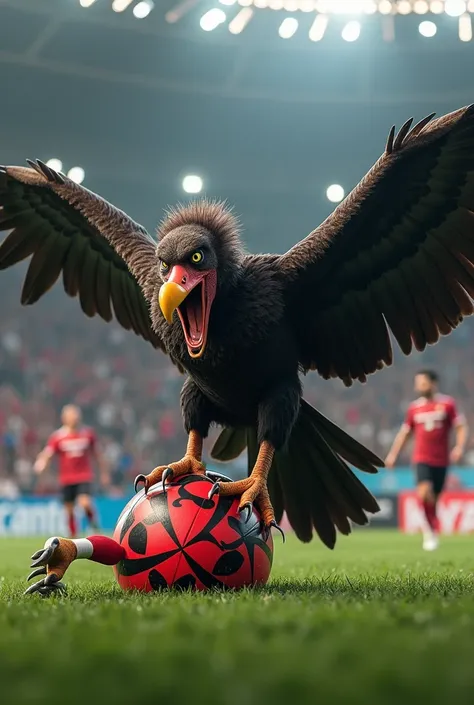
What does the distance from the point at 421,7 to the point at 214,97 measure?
211 inches

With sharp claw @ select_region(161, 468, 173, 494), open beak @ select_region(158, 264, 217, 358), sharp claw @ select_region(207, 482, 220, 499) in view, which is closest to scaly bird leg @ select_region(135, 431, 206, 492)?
sharp claw @ select_region(161, 468, 173, 494)

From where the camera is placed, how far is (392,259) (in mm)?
4848

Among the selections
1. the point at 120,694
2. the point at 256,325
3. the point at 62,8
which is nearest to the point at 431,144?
the point at 256,325

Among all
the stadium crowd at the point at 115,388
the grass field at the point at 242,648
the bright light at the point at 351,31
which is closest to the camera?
the grass field at the point at 242,648

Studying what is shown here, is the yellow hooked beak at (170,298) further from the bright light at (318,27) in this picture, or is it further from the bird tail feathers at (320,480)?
the bright light at (318,27)

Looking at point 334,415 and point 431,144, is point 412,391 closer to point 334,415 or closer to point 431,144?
point 334,415

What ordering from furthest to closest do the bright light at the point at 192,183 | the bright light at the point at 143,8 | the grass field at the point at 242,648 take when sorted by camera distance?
the bright light at the point at 192,183, the bright light at the point at 143,8, the grass field at the point at 242,648

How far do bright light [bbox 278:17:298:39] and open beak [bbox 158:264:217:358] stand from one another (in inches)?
697

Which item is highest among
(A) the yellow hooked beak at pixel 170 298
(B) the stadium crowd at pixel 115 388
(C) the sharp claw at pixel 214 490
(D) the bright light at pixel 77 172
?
(D) the bright light at pixel 77 172

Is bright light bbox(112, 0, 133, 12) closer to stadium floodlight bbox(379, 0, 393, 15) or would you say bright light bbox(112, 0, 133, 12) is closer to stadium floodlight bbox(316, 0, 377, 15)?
stadium floodlight bbox(316, 0, 377, 15)

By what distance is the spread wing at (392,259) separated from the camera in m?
4.44

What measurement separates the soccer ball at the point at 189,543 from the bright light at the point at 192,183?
21.1 metres

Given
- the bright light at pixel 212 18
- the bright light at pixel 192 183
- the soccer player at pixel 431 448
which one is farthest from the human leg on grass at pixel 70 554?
the bright light at pixel 192 183

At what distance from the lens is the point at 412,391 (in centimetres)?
2419
